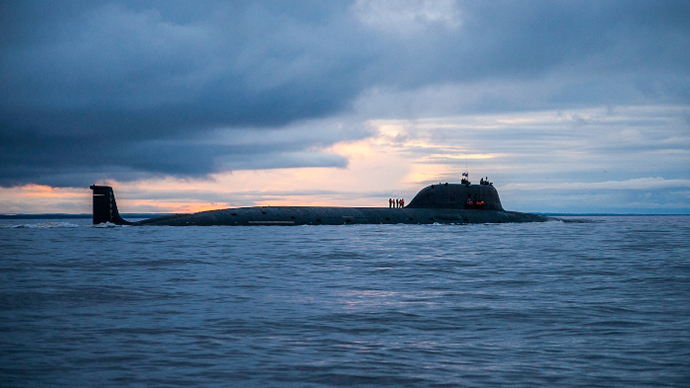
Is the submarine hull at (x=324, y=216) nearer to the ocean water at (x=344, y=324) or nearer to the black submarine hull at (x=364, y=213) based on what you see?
the black submarine hull at (x=364, y=213)

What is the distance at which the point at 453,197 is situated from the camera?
6253 cm

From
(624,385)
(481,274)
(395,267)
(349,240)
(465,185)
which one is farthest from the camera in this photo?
(465,185)

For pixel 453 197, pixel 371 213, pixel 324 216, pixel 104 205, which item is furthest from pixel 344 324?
pixel 453 197

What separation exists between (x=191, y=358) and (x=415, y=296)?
25.9ft

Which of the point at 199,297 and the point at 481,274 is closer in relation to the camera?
the point at 199,297

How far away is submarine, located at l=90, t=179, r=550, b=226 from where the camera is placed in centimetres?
5025

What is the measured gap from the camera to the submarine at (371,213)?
5025cm

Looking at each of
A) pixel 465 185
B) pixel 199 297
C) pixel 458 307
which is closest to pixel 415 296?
pixel 458 307

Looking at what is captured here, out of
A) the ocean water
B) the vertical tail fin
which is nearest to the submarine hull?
the vertical tail fin

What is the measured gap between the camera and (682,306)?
48.6ft

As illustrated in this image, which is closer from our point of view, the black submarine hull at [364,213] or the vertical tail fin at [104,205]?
the vertical tail fin at [104,205]

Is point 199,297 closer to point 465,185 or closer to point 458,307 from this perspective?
point 458,307

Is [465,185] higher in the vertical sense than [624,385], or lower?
higher

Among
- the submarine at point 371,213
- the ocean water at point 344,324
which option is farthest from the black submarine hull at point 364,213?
the ocean water at point 344,324
